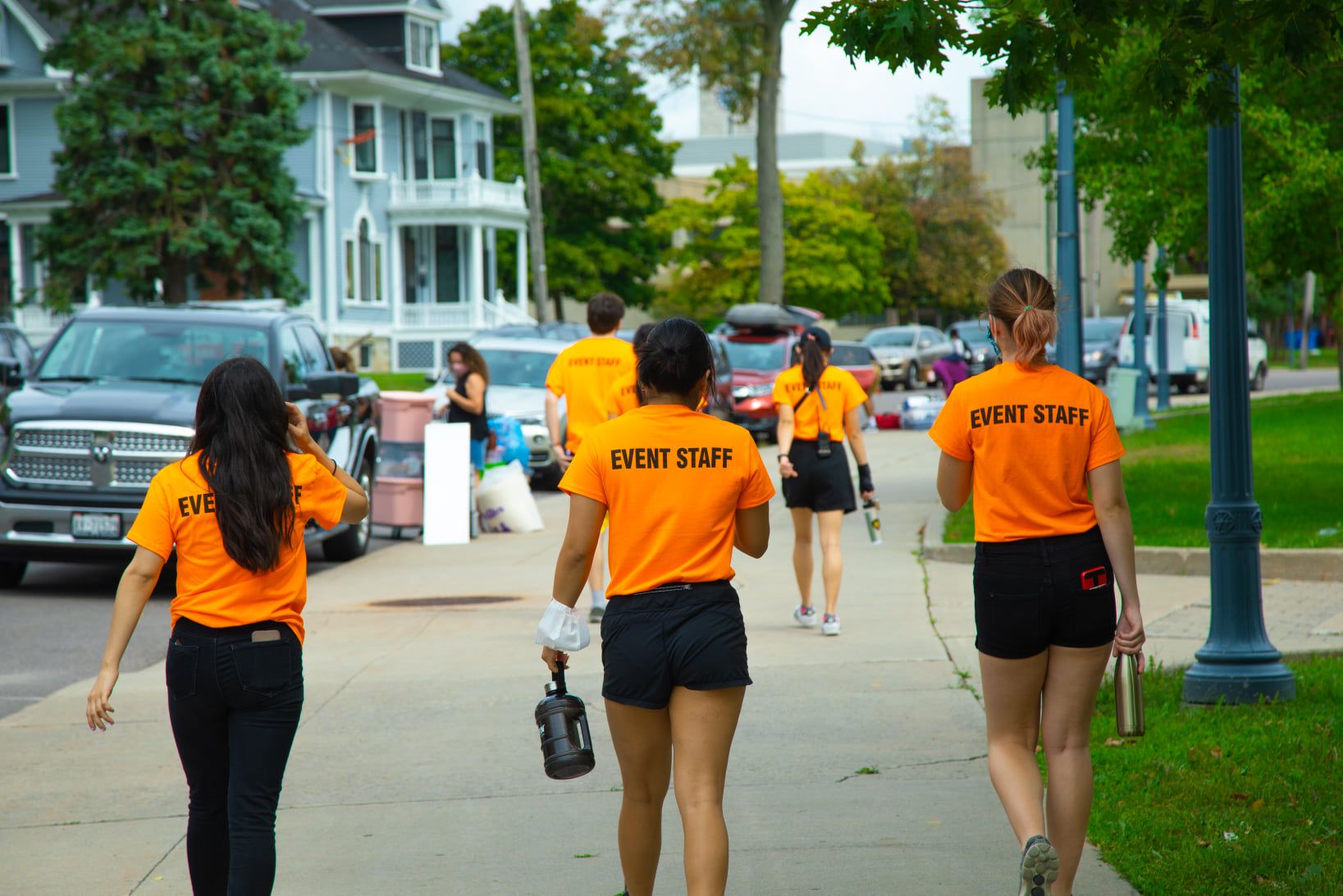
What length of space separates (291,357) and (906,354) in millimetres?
34353

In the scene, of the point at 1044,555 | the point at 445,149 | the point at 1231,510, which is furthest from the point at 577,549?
the point at 445,149

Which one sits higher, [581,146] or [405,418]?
[581,146]

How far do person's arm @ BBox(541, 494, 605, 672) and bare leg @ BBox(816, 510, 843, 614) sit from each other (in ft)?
16.5

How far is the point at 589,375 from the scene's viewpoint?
1001cm

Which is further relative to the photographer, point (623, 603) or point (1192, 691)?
point (1192, 691)

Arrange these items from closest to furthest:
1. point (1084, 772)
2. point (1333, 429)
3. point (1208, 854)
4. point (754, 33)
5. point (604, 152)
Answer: point (1084, 772)
point (1208, 854)
point (1333, 429)
point (754, 33)
point (604, 152)

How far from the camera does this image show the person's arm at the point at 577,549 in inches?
171

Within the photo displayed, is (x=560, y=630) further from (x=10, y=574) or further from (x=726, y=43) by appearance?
(x=726, y=43)

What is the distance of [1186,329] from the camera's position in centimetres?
4100

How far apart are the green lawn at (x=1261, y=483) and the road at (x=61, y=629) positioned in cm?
622

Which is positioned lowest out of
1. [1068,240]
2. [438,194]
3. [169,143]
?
[1068,240]

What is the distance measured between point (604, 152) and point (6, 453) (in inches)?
1841

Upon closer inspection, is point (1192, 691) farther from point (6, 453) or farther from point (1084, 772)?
point (6, 453)

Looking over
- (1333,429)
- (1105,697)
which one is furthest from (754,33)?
(1105,697)
